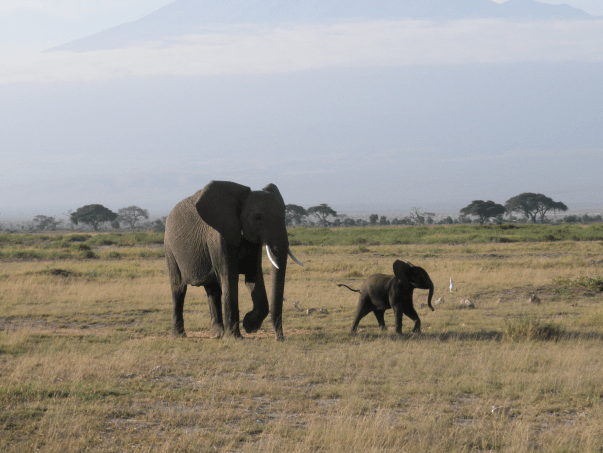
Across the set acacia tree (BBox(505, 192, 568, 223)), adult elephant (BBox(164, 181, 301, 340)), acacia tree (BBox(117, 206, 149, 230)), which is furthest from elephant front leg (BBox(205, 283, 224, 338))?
acacia tree (BBox(117, 206, 149, 230))

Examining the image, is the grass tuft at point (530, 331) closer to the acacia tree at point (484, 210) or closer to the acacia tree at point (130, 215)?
the acacia tree at point (484, 210)

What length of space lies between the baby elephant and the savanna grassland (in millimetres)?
457

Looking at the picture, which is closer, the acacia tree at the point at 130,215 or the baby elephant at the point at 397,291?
the baby elephant at the point at 397,291

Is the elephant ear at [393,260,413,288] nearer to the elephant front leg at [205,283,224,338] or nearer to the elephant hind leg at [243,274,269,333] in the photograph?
the elephant hind leg at [243,274,269,333]

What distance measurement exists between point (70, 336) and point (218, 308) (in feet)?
9.56

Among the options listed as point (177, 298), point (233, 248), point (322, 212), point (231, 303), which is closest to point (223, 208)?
point (233, 248)

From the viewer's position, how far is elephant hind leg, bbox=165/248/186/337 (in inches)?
516

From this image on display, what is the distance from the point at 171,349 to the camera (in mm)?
10945

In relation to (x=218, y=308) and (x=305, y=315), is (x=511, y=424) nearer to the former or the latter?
(x=218, y=308)

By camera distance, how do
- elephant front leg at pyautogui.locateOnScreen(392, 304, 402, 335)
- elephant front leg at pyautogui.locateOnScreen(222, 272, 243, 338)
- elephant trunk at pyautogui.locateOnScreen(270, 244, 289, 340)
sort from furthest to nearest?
1. elephant front leg at pyautogui.locateOnScreen(392, 304, 402, 335)
2. elephant front leg at pyautogui.locateOnScreen(222, 272, 243, 338)
3. elephant trunk at pyautogui.locateOnScreen(270, 244, 289, 340)

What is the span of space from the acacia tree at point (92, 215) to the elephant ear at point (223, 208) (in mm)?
94628

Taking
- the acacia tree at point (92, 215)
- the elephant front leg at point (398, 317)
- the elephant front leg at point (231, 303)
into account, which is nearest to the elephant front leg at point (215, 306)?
the elephant front leg at point (231, 303)

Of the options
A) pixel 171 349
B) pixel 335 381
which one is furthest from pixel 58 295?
pixel 335 381

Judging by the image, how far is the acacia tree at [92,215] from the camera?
102062 mm
